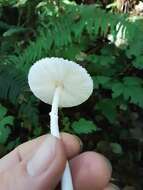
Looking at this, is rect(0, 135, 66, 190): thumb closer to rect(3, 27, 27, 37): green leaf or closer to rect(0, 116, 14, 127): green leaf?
rect(0, 116, 14, 127): green leaf

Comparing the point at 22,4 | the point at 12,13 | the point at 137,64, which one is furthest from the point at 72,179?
the point at 12,13

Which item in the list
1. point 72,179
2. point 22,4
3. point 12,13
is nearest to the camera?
point 72,179

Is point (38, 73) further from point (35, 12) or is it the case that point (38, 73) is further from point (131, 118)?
point (35, 12)

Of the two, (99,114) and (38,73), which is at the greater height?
(38,73)

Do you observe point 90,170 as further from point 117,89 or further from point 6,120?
point 117,89

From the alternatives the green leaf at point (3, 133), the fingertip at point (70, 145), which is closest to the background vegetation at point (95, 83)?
the green leaf at point (3, 133)

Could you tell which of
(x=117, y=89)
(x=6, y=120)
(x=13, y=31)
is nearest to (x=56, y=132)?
(x=6, y=120)

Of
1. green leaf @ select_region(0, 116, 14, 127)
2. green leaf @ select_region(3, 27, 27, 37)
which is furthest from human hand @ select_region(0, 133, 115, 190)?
green leaf @ select_region(3, 27, 27, 37)

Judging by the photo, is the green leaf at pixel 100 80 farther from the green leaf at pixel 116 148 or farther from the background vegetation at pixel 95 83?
the green leaf at pixel 116 148
